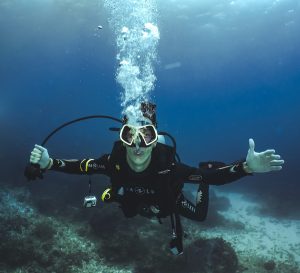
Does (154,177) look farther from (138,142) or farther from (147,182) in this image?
(138,142)

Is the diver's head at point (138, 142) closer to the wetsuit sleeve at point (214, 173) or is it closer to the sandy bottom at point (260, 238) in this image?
the wetsuit sleeve at point (214, 173)

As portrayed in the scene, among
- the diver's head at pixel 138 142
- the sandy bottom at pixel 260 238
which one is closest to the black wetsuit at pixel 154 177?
the diver's head at pixel 138 142

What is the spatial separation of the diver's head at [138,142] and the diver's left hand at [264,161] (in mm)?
1526

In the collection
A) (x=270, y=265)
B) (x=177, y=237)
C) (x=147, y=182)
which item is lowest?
(x=270, y=265)

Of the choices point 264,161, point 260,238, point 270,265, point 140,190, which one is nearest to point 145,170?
point 140,190

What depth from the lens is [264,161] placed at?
4184 millimetres

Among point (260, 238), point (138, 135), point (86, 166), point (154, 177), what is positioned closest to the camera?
point (138, 135)

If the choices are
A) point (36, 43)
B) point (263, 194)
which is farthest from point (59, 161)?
A: point (36, 43)

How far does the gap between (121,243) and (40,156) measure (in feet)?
24.7

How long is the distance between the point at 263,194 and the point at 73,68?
81.5 m

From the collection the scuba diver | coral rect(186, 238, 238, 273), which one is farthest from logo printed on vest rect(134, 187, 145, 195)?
coral rect(186, 238, 238, 273)

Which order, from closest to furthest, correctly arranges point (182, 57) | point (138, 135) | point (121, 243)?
point (138, 135) → point (121, 243) → point (182, 57)

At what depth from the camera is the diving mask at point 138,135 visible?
16.1ft

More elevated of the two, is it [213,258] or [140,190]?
[140,190]
